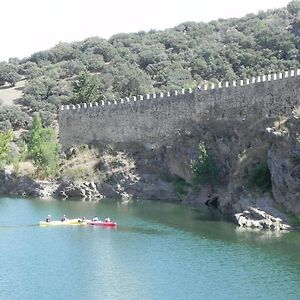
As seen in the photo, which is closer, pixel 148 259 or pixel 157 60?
pixel 148 259

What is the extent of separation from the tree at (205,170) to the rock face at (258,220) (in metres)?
7.36

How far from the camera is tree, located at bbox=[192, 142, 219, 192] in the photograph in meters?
46.8

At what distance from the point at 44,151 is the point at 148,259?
26808mm

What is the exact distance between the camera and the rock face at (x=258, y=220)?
37812 mm

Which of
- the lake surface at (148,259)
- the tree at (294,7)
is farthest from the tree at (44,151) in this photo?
the tree at (294,7)

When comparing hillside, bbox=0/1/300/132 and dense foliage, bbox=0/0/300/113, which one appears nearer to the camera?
hillside, bbox=0/1/300/132

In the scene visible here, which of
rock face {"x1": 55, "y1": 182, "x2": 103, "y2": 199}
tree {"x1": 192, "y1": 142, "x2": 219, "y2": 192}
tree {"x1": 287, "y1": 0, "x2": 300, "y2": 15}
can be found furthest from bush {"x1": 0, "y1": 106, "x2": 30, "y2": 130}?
tree {"x1": 287, "y1": 0, "x2": 300, "y2": 15}

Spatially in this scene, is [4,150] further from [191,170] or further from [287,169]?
[287,169]

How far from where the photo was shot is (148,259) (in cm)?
3269

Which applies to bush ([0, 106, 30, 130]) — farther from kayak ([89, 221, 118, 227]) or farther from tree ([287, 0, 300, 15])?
kayak ([89, 221, 118, 227])

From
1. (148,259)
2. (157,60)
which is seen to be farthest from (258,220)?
(157,60)

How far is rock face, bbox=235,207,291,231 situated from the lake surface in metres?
0.71

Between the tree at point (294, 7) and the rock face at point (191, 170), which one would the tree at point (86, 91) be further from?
the tree at point (294, 7)

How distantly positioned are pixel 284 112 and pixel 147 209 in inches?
400
